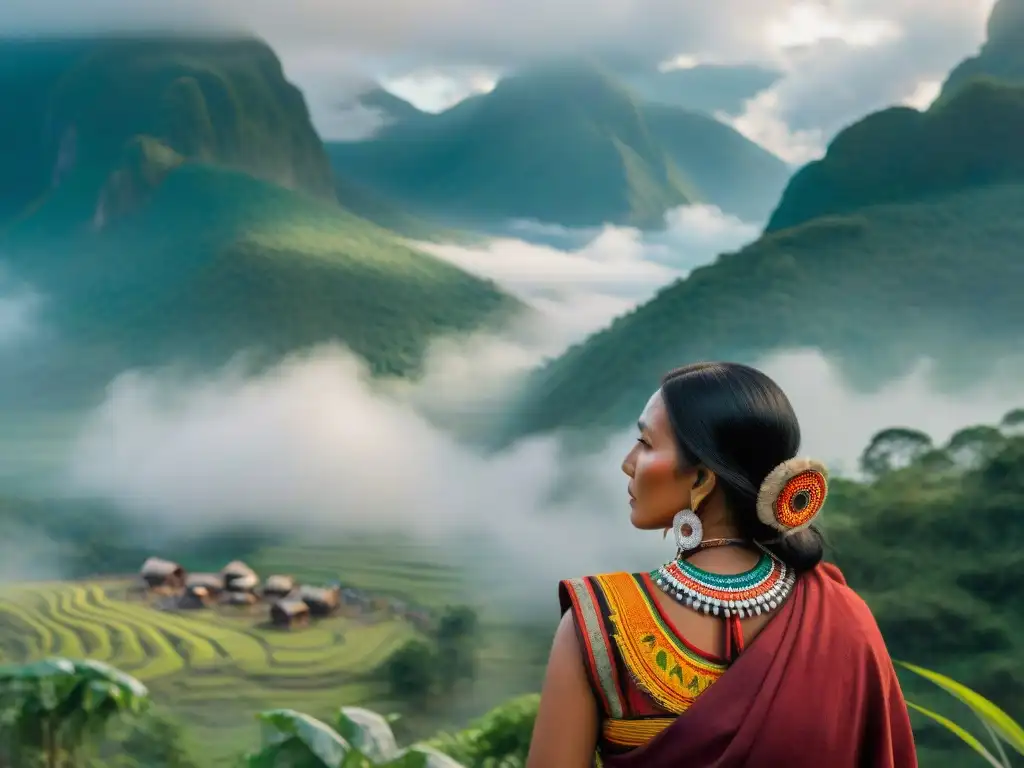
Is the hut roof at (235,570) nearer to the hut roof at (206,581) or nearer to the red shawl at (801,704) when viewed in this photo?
the hut roof at (206,581)

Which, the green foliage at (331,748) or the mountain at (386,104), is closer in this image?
the green foliage at (331,748)

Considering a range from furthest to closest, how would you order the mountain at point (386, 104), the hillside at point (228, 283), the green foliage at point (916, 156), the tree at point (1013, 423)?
the green foliage at point (916, 156)
the mountain at point (386, 104)
the hillside at point (228, 283)
the tree at point (1013, 423)

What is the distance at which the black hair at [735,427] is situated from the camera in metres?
1.11

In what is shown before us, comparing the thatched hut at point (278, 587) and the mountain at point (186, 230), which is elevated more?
the mountain at point (186, 230)

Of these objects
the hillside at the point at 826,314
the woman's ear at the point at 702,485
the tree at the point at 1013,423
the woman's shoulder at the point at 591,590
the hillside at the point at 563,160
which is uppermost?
the hillside at the point at 563,160

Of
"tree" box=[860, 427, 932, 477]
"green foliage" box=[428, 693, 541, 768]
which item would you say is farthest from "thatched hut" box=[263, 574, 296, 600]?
"tree" box=[860, 427, 932, 477]

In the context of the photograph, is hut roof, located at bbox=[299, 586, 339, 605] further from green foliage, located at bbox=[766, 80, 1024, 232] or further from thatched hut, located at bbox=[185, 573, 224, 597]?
green foliage, located at bbox=[766, 80, 1024, 232]

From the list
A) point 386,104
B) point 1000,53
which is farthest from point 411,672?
point 1000,53

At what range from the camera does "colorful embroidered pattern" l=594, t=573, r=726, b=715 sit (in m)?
1.07

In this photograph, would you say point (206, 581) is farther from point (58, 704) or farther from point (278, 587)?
point (58, 704)

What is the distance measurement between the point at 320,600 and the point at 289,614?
0.14m

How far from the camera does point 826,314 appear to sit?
182 inches

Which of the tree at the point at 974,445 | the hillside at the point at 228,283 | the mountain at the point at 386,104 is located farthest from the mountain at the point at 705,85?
the tree at the point at 974,445

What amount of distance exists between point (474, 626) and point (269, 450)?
1.15 meters
